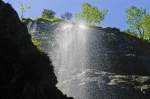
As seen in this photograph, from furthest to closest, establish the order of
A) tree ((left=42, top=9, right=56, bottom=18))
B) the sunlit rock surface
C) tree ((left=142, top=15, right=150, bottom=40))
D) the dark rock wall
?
tree ((left=42, top=9, right=56, bottom=18)) → tree ((left=142, top=15, right=150, bottom=40)) → the dark rock wall → the sunlit rock surface

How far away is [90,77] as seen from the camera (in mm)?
69375

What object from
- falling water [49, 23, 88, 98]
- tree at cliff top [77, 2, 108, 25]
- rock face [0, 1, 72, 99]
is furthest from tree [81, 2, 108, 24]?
rock face [0, 1, 72, 99]

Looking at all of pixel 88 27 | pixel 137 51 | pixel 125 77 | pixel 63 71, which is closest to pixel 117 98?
pixel 125 77

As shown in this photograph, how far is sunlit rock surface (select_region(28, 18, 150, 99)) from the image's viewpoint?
2611 inches

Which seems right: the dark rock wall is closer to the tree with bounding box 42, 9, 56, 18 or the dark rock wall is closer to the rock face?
the tree with bounding box 42, 9, 56, 18

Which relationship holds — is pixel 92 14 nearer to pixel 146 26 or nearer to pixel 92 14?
pixel 92 14

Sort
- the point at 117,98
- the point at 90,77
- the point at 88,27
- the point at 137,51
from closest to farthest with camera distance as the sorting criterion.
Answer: the point at 117,98, the point at 90,77, the point at 137,51, the point at 88,27

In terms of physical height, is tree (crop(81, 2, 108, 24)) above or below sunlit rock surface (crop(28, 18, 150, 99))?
above

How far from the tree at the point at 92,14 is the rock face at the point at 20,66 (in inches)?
3668

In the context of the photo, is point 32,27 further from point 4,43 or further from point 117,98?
point 4,43

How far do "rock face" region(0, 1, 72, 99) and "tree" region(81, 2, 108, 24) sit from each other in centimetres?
9318

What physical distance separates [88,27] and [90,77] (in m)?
33.6

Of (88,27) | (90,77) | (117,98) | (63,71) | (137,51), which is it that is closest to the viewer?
(117,98)

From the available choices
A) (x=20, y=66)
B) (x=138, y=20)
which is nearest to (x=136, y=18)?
(x=138, y=20)
